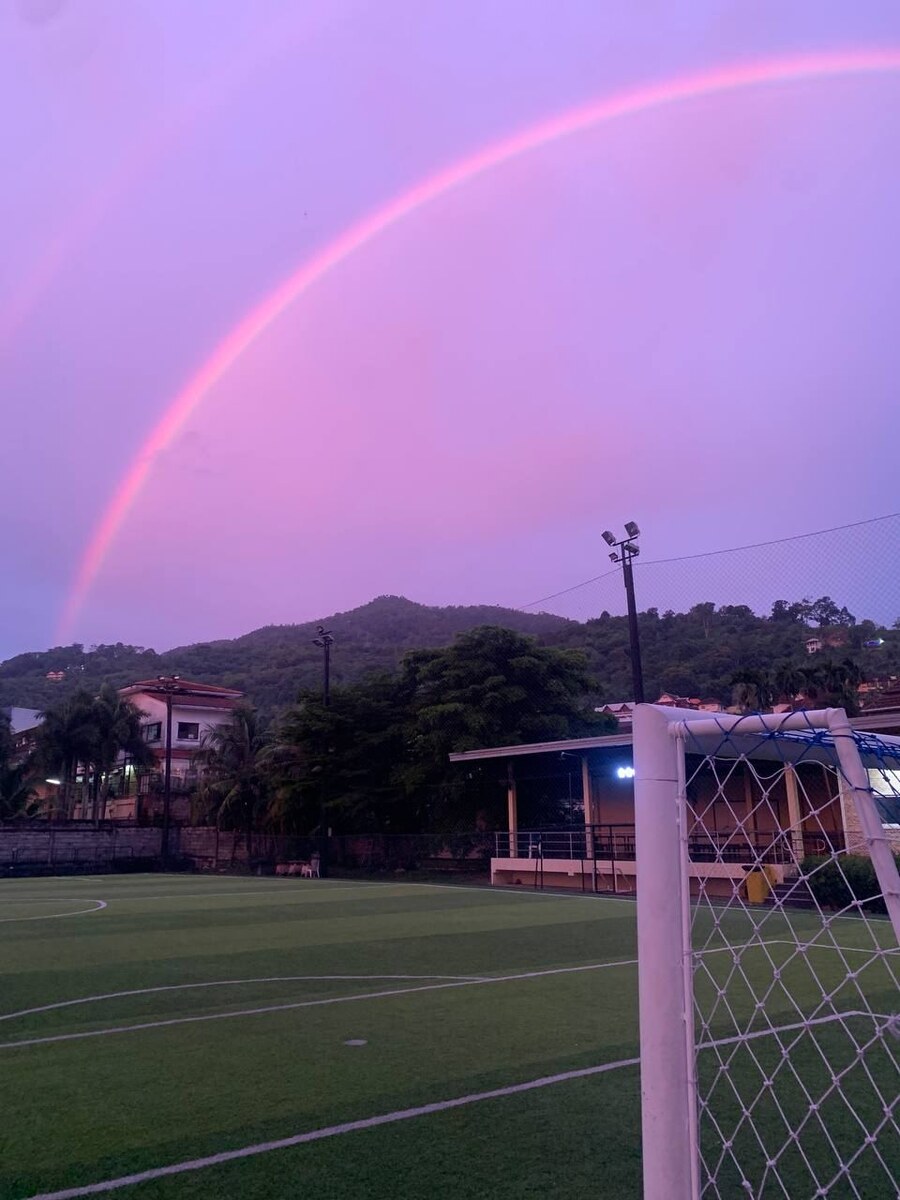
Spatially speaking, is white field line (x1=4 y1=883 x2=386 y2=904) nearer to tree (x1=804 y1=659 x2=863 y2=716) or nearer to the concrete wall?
the concrete wall

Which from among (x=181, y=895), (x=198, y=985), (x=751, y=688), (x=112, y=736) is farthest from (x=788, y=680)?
(x=112, y=736)

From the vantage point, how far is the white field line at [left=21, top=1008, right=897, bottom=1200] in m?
4.25

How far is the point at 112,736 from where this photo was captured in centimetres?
5600

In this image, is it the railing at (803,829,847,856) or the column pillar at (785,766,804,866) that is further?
the railing at (803,829,847,856)

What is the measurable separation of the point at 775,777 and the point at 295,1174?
2.82 m

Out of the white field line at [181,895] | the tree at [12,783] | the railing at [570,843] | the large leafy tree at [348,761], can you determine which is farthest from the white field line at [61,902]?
the tree at [12,783]

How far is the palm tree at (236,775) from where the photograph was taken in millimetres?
46625

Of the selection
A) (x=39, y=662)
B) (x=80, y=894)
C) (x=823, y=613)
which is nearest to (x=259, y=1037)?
(x=80, y=894)

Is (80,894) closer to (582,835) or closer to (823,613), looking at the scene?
(582,835)

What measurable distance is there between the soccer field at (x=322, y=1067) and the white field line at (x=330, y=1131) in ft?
0.05

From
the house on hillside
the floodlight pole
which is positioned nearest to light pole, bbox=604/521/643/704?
the floodlight pole

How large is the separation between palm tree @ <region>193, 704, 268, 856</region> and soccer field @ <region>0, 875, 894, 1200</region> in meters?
32.2

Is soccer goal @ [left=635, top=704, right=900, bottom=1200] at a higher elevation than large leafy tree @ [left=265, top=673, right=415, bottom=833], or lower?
lower

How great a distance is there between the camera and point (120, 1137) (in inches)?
193
